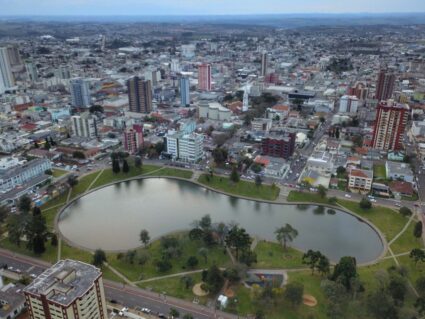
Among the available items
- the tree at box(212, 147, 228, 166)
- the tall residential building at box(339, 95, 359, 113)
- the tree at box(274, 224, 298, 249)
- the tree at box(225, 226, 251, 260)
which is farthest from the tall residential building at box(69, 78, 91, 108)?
the tree at box(274, 224, 298, 249)

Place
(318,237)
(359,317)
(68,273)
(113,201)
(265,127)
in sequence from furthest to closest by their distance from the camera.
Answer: (265,127) → (113,201) → (318,237) → (359,317) → (68,273)

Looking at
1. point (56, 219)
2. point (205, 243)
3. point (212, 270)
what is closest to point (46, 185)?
point (56, 219)

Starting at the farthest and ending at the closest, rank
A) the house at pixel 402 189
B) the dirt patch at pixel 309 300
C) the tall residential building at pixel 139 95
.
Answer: the tall residential building at pixel 139 95, the house at pixel 402 189, the dirt patch at pixel 309 300

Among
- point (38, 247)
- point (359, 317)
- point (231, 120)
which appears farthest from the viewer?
point (231, 120)

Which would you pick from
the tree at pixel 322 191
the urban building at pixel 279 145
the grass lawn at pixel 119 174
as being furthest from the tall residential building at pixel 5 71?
the tree at pixel 322 191

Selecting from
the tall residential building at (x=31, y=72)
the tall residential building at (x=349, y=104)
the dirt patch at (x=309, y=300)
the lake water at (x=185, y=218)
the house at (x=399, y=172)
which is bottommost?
the lake water at (x=185, y=218)

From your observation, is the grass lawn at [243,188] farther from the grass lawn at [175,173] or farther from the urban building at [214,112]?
the urban building at [214,112]

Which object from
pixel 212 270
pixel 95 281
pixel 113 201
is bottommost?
pixel 113 201

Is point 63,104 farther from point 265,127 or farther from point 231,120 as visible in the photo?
point 265,127
